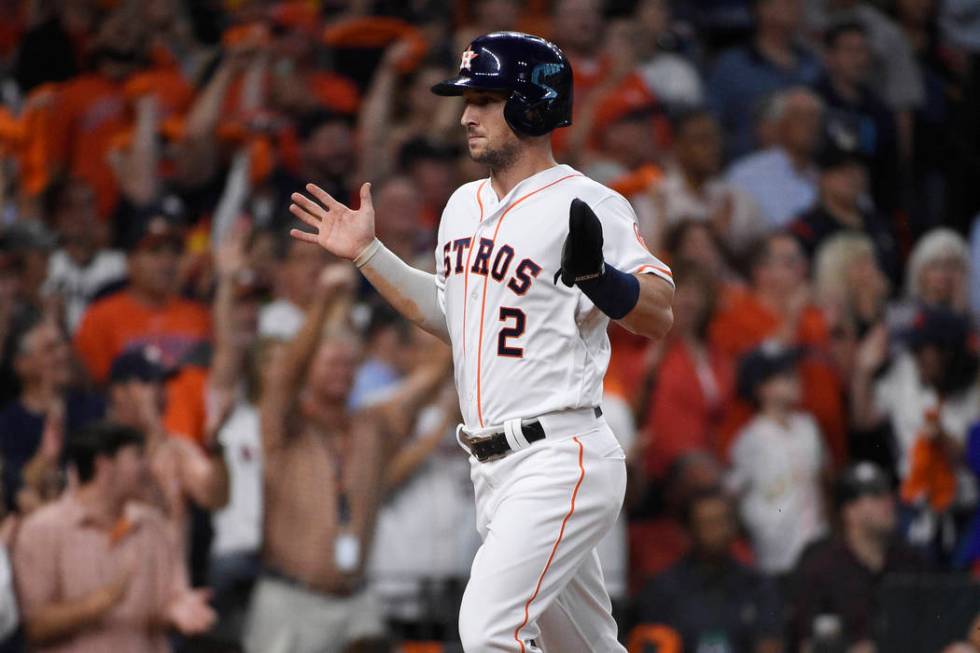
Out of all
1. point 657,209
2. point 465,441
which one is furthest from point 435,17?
point 465,441

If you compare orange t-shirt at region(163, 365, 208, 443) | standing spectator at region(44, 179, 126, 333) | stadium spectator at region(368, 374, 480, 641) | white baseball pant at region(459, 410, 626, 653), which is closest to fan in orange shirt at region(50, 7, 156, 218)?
standing spectator at region(44, 179, 126, 333)

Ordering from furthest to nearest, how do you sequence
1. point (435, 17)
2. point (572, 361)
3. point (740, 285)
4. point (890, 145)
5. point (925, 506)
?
point (890, 145) < point (435, 17) < point (740, 285) < point (925, 506) < point (572, 361)

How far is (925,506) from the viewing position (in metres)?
9.30

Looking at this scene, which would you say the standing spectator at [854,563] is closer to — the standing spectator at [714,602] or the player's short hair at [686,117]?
the standing spectator at [714,602]

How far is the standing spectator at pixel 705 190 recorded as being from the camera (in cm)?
1022

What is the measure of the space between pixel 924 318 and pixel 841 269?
0.62 m

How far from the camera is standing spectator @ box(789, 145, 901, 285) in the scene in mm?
10477

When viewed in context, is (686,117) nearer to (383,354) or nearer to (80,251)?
(383,354)

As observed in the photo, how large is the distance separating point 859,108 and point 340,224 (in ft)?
23.0

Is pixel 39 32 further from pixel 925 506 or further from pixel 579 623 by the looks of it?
pixel 579 623

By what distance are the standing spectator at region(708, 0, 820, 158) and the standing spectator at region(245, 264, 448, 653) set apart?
13.1ft

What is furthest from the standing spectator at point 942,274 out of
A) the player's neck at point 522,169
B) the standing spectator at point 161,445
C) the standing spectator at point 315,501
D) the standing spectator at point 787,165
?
the player's neck at point 522,169

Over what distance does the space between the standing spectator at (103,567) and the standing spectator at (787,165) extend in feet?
14.9

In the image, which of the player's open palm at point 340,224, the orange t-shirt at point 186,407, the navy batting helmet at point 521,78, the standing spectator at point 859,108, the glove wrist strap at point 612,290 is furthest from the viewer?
the standing spectator at point 859,108
